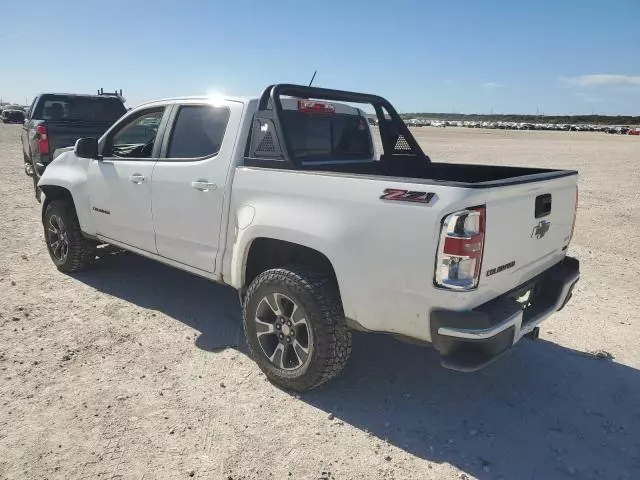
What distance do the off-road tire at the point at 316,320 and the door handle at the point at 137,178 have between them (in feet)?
5.29

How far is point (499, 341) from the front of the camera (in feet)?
8.71

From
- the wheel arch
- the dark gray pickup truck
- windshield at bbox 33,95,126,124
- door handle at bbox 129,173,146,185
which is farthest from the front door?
windshield at bbox 33,95,126,124

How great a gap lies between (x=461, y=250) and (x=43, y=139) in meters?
8.16

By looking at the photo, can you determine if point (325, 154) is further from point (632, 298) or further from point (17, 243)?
point (17, 243)

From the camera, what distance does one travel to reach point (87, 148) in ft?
15.6

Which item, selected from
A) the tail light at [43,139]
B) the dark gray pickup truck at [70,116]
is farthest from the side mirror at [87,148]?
the dark gray pickup truck at [70,116]

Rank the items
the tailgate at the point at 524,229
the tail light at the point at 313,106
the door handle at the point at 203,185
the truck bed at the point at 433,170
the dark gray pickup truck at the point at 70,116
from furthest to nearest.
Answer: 1. the dark gray pickup truck at the point at 70,116
2. the tail light at the point at 313,106
3. the truck bed at the point at 433,170
4. the door handle at the point at 203,185
5. the tailgate at the point at 524,229

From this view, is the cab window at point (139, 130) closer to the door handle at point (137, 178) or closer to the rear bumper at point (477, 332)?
the door handle at point (137, 178)

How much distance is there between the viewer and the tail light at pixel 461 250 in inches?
98.6

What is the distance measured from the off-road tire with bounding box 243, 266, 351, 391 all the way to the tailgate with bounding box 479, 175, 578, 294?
0.92 meters

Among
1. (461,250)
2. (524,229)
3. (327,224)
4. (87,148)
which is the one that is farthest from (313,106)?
(87,148)

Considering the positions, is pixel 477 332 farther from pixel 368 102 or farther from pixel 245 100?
pixel 368 102

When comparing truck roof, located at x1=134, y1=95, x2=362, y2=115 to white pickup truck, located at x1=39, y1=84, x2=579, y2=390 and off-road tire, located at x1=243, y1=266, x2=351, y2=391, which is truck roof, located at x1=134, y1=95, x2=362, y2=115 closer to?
white pickup truck, located at x1=39, y1=84, x2=579, y2=390

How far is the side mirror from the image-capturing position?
4.75 meters
